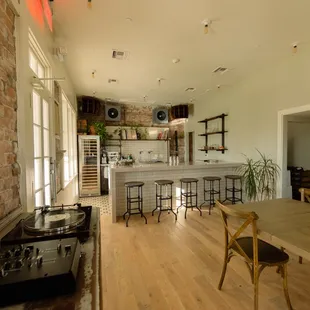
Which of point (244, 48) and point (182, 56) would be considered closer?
point (244, 48)

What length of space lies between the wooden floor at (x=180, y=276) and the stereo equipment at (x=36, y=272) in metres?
1.26

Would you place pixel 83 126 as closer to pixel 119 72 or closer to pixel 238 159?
pixel 119 72

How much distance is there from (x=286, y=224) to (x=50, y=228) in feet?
5.47

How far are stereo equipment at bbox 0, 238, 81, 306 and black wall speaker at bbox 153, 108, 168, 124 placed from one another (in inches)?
259

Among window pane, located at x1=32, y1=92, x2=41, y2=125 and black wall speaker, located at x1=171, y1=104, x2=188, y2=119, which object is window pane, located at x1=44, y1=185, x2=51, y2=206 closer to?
window pane, located at x1=32, y1=92, x2=41, y2=125

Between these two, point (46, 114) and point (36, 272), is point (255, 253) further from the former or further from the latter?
point (46, 114)

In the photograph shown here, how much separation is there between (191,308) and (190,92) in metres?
4.94

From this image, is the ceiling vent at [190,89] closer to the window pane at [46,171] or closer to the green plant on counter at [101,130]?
the green plant on counter at [101,130]

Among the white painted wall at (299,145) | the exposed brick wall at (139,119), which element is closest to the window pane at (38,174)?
the exposed brick wall at (139,119)

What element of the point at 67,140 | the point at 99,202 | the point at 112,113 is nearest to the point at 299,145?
the point at 99,202

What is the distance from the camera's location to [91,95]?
5914 mm

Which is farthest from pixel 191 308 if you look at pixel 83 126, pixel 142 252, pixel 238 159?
pixel 83 126

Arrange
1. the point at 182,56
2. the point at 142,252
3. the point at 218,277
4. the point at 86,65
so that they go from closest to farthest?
the point at 218,277 < the point at 142,252 < the point at 182,56 < the point at 86,65

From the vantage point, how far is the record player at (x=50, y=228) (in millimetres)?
951
